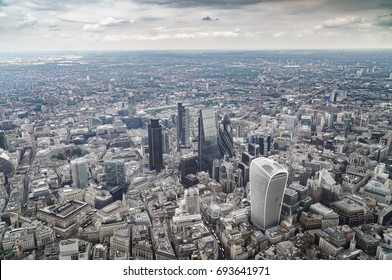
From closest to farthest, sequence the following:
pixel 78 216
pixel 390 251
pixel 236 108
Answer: pixel 390 251 → pixel 78 216 → pixel 236 108

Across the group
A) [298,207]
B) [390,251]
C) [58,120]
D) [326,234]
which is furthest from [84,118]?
[390,251]

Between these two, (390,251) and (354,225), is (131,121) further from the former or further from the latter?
(390,251)

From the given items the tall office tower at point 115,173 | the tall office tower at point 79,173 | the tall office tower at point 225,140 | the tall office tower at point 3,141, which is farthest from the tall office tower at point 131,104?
the tall office tower at point 115,173

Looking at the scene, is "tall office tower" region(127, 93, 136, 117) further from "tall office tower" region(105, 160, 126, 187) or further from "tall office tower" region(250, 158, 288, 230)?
"tall office tower" region(250, 158, 288, 230)

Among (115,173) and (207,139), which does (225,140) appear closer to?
(207,139)

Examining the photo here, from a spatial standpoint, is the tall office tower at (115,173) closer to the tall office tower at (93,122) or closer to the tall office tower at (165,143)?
the tall office tower at (165,143)

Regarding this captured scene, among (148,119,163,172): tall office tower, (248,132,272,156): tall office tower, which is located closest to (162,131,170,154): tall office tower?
(148,119,163,172): tall office tower

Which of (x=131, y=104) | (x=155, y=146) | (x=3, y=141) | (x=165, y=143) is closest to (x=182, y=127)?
(x=165, y=143)
